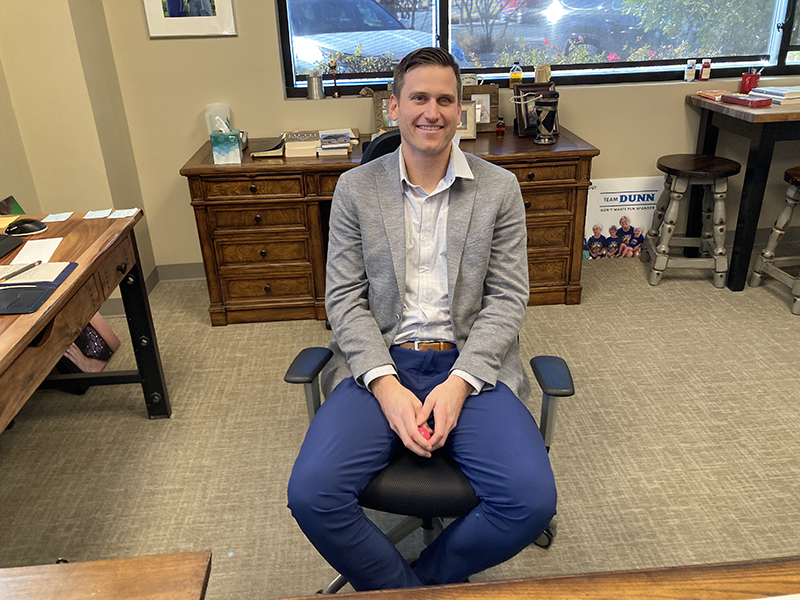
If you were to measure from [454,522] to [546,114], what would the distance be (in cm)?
219

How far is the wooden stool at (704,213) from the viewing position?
3119mm

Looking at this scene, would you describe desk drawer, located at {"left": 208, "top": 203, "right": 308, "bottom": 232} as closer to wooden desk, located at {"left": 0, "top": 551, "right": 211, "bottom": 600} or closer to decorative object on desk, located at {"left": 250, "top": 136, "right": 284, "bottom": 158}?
decorative object on desk, located at {"left": 250, "top": 136, "right": 284, "bottom": 158}

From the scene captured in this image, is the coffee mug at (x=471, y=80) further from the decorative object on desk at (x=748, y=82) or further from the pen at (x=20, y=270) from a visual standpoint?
the pen at (x=20, y=270)

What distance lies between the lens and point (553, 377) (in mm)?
1430

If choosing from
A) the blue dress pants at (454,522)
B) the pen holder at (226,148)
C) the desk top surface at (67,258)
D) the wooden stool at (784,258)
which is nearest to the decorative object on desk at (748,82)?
the wooden stool at (784,258)

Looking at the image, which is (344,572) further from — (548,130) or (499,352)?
(548,130)

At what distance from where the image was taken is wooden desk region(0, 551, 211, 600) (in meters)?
0.92

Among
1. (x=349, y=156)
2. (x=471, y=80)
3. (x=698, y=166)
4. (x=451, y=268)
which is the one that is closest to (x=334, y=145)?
(x=349, y=156)

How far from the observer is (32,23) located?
275cm

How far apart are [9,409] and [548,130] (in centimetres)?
252

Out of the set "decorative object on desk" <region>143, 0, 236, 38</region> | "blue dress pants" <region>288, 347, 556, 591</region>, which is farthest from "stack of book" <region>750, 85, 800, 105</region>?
"decorative object on desk" <region>143, 0, 236, 38</region>

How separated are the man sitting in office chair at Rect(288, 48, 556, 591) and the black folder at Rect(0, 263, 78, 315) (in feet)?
2.29

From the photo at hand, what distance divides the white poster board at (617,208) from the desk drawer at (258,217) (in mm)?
1644

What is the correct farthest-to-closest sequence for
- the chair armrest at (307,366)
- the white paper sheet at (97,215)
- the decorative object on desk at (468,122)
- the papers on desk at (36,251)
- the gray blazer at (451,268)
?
1. the decorative object on desk at (468,122)
2. the white paper sheet at (97,215)
3. the papers on desk at (36,251)
4. the gray blazer at (451,268)
5. the chair armrest at (307,366)
